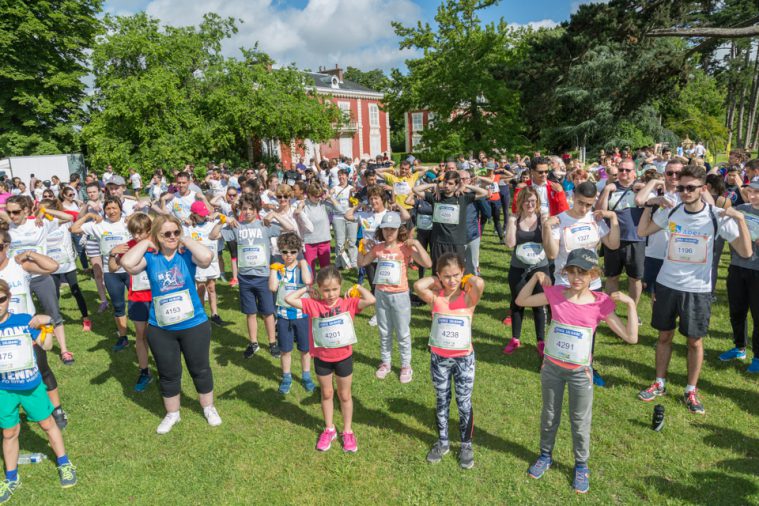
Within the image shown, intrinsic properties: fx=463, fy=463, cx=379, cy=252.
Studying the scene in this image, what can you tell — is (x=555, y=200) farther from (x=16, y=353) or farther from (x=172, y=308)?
(x=16, y=353)

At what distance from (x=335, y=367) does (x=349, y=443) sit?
0.76m

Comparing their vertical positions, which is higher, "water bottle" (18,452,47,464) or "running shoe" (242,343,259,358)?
"running shoe" (242,343,259,358)

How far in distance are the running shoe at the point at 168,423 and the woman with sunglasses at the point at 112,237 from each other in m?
2.38

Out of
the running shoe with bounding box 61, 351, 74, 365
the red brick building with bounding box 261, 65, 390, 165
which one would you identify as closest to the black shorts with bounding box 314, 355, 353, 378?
the running shoe with bounding box 61, 351, 74, 365

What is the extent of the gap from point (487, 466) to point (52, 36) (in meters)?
36.5

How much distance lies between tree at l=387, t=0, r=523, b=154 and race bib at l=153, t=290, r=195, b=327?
24827 mm

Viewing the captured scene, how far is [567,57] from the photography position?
1666cm

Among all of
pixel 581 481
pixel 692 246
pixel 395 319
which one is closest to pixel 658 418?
pixel 581 481

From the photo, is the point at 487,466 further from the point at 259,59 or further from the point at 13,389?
the point at 259,59

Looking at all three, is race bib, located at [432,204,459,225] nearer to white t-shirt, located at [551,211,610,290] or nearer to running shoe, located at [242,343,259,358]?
white t-shirt, located at [551,211,610,290]

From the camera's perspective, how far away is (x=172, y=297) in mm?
4309

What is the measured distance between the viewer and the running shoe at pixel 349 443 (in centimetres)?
430

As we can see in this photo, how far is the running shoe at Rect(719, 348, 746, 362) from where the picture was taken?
5684 millimetres

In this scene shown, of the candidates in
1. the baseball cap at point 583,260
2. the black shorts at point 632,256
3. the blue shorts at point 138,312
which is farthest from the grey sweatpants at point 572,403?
the blue shorts at point 138,312
